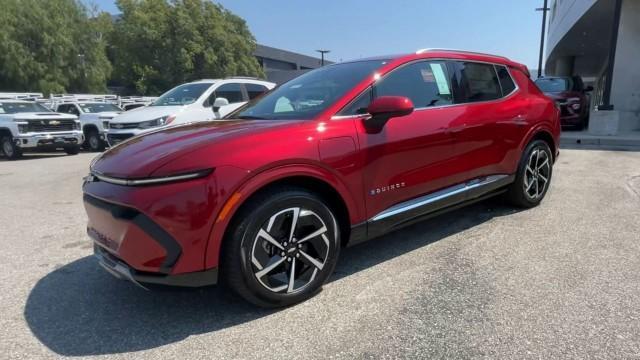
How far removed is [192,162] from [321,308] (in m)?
1.28

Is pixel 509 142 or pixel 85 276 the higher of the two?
pixel 509 142

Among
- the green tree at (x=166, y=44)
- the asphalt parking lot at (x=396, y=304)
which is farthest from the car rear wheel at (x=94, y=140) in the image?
the green tree at (x=166, y=44)

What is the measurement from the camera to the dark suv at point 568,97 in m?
13.4

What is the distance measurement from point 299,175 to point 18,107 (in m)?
13.7

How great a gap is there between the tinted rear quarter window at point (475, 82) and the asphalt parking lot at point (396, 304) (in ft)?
4.29

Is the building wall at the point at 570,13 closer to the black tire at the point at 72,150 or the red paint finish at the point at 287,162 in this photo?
the red paint finish at the point at 287,162

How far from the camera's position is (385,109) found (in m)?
3.14

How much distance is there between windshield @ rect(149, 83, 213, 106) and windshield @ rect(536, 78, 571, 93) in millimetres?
9986

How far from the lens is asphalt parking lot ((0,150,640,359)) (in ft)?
8.34

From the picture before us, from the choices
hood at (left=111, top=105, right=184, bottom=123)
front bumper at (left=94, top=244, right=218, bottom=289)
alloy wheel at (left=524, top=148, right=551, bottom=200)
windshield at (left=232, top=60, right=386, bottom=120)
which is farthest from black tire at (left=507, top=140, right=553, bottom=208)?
hood at (left=111, top=105, right=184, bottom=123)

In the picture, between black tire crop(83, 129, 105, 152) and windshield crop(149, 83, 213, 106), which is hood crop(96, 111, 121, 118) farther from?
windshield crop(149, 83, 213, 106)

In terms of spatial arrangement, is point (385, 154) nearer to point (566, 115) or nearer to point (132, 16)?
point (566, 115)

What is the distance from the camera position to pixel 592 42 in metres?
25.8

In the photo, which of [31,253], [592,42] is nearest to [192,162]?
[31,253]
